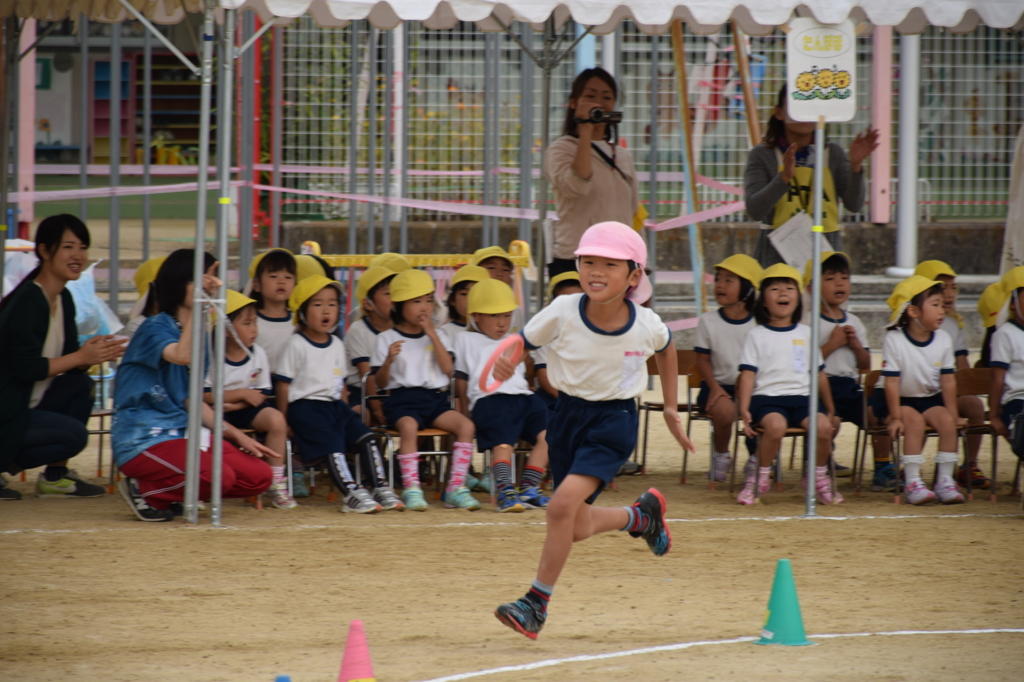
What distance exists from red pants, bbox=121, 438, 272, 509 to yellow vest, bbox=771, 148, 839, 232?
3622 millimetres

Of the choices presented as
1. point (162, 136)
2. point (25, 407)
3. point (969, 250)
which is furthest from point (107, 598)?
point (162, 136)

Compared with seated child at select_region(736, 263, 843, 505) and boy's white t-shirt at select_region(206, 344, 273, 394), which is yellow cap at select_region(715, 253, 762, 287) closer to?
seated child at select_region(736, 263, 843, 505)

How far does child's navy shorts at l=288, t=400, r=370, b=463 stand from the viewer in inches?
271

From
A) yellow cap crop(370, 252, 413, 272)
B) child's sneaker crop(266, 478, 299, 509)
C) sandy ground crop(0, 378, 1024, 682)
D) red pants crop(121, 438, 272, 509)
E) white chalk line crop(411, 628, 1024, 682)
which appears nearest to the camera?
white chalk line crop(411, 628, 1024, 682)

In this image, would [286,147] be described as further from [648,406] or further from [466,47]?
[648,406]

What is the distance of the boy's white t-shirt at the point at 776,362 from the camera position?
7.30 metres

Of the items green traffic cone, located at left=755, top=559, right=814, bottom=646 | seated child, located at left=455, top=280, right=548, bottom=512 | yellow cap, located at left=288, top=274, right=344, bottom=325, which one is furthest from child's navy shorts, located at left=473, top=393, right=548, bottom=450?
green traffic cone, located at left=755, top=559, right=814, bottom=646

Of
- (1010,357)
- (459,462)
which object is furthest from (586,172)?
(1010,357)

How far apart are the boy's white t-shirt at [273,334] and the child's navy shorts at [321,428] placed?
38 centimetres

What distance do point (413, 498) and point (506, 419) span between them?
26.5 inches

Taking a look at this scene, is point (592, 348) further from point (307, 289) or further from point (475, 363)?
point (307, 289)

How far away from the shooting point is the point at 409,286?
7.26 m

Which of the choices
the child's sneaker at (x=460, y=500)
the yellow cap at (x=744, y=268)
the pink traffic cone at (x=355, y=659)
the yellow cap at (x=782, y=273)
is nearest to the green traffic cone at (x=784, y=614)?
the pink traffic cone at (x=355, y=659)

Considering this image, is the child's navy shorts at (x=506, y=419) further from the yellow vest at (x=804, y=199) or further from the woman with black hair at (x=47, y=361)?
the yellow vest at (x=804, y=199)
